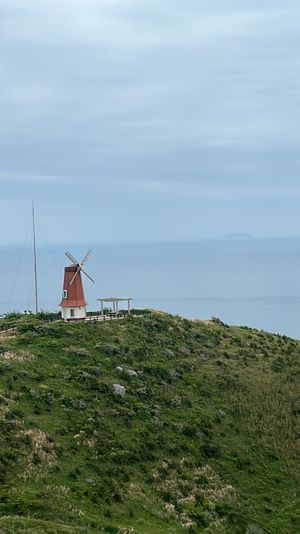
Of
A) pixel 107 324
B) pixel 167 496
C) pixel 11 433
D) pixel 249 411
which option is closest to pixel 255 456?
pixel 249 411

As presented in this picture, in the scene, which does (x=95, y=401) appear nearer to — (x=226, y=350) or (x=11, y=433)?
(x=11, y=433)

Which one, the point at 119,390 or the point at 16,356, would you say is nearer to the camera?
the point at 119,390

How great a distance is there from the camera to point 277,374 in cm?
4925

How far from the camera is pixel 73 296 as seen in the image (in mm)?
56406

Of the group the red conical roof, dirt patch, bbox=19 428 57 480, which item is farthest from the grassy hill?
the red conical roof

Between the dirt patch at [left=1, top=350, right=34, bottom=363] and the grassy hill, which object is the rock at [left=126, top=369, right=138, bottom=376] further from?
the dirt patch at [left=1, top=350, right=34, bottom=363]

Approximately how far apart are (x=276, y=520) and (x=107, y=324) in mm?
24149

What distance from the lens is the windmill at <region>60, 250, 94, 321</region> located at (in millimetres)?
56344

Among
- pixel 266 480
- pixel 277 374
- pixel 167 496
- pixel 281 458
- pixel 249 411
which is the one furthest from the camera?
pixel 277 374

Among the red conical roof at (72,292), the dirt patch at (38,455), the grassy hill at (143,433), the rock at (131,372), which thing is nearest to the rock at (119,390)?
the grassy hill at (143,433)

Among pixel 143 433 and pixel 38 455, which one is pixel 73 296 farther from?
pixel 38 455

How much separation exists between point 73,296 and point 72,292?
1.17 feet

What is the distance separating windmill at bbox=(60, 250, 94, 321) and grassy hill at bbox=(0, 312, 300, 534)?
14.0ft

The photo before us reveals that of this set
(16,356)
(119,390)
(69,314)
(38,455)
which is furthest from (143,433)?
(69,314)
